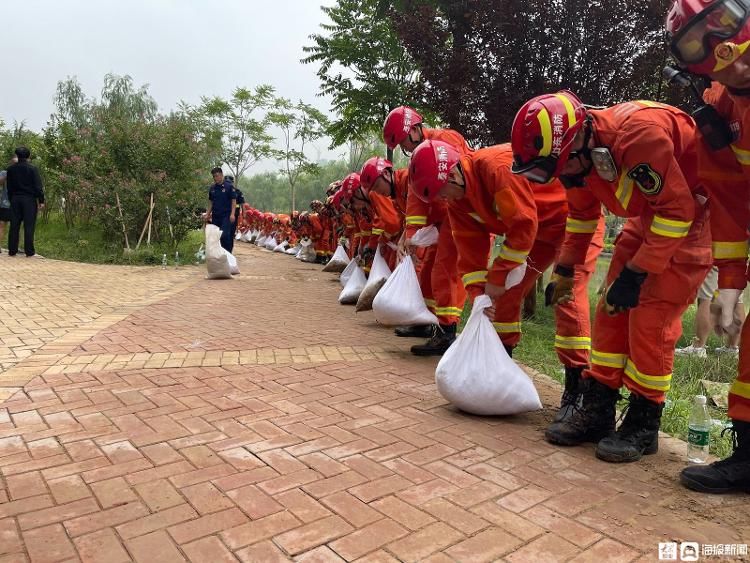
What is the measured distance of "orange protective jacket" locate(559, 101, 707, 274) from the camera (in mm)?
2486

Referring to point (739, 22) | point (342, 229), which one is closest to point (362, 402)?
point (739, 22)

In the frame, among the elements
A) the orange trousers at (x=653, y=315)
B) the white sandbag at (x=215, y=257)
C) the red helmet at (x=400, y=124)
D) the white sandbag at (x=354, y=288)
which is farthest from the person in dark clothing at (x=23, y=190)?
the orange trousers at (x=653, y=315)

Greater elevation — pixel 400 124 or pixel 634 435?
pixel 400 124

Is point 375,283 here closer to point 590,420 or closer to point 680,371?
point 680,371

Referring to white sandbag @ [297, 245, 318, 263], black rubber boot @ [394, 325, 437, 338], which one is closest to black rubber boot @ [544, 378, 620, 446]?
black rubber boot @ [394, 325, 437, 338]

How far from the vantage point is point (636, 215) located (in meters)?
2.83

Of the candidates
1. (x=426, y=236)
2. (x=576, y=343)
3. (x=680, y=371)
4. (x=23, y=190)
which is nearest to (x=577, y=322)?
(x=576, y=343)

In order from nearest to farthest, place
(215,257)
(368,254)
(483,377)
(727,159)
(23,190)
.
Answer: (727,159) → (483,377) → (368,254) → (215,257) → (23,190)

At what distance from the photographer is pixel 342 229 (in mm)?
11672

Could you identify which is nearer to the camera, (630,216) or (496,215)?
(630,216)

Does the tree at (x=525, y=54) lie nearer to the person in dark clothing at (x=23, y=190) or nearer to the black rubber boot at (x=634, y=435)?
the black rubber boot at (x=634, y=435)

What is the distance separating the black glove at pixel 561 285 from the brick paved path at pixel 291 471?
0.78 m

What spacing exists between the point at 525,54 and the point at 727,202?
16.6 ft

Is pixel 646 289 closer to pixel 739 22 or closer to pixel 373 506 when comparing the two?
pixel 739 22
